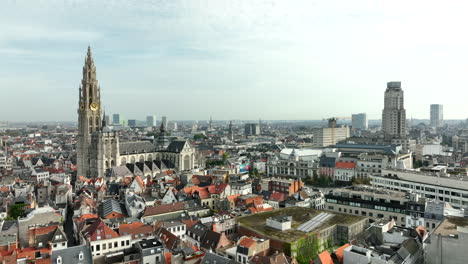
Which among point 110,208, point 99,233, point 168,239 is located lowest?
point 168,239

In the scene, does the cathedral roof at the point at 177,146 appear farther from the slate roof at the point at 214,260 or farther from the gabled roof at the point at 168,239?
the slate roof at the point at 214,260

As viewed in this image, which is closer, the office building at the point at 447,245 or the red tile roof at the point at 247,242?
the office building at the point at 447,245

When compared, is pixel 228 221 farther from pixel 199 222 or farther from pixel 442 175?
pixel 442 175

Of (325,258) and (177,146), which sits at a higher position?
(177,146)

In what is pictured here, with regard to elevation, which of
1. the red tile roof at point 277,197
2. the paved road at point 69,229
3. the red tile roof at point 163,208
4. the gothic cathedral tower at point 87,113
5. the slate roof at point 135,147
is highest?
the gothic cathedral tower at point 87,113

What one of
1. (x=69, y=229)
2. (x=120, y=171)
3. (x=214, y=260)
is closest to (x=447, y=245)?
(x=214, y=260)

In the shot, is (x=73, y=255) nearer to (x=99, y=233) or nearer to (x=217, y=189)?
(x=99, y=233)

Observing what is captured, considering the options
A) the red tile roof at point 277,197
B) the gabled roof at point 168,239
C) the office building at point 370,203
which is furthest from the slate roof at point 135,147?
the office building at point 370,203
